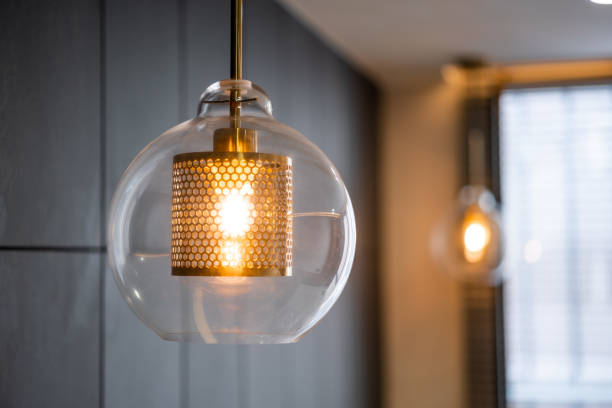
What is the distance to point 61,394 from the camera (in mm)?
1302

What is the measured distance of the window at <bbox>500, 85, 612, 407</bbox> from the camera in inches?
140

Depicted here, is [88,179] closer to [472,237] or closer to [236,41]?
[236,41]

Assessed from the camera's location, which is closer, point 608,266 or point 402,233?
point 608,266

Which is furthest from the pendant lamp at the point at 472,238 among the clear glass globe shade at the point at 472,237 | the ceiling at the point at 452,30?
the ceiling at the point at 452,30

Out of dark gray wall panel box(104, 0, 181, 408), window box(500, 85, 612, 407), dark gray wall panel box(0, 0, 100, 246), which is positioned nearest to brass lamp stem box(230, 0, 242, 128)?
dark gray wall panel box(0, 0, 100, 246)

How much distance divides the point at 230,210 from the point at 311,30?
2.18 meters

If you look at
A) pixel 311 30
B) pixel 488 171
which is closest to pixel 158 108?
pixel 311 30

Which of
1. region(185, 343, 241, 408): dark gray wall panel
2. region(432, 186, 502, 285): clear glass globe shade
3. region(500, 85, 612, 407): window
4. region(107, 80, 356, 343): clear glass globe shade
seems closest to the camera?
region(107, 80, 356, 343): clear glass globe shade

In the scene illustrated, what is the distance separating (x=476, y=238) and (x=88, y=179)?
6.45ft

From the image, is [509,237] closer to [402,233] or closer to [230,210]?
[402,233]

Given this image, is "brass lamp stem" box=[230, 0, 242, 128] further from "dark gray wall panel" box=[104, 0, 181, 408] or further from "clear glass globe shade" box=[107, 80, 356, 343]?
"dark gray wall panel" box=[104, 0, 181, 408]

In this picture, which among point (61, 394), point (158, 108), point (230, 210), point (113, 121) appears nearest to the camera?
point (230, 210)

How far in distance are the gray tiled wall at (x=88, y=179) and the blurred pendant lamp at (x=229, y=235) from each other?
1.93 ft

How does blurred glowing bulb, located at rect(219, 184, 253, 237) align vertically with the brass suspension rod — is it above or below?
below
